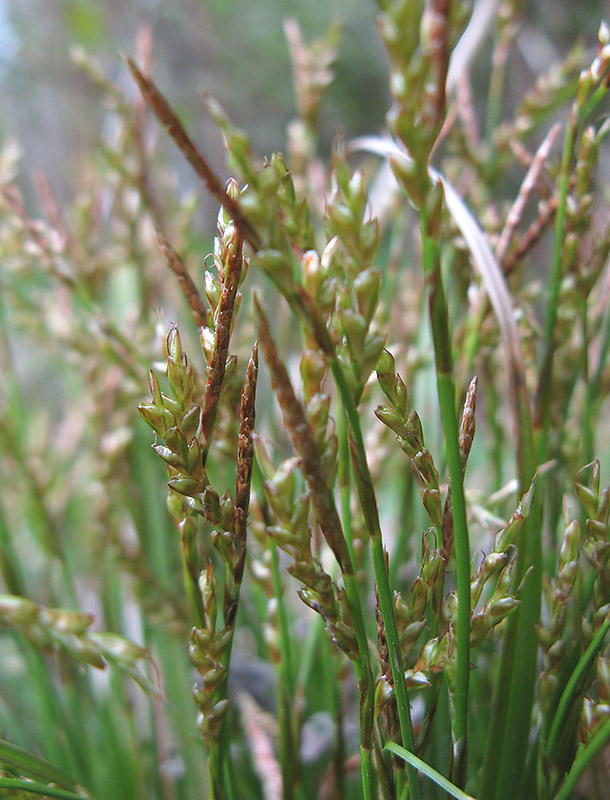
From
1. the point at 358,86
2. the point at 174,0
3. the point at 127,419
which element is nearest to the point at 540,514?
the point at 127,419

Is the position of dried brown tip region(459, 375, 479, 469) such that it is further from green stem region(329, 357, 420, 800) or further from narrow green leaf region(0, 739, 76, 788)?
narrow green leaf region(0, 739, 76, 788)

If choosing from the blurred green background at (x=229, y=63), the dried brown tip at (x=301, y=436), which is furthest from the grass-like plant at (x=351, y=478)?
the blurred green background at (x=229, y=63)

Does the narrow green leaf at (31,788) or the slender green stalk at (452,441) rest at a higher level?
the slender green stalk at (452,441)

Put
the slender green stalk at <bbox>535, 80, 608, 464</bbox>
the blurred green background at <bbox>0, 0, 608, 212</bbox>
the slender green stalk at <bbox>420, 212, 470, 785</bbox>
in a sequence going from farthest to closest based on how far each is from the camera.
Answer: the blurred green background at <bbox>0, 0, 608, 212</bbox>, the slender green stalk at <bbox>535, 80, 608, 464</bbox>, the slender green stalk at <bbox>420, 212, 470, 785</bbox>

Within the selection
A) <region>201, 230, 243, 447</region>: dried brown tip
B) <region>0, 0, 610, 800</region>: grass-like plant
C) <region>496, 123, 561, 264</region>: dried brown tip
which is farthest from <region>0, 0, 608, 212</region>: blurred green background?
<region>201, 230, 243, 447</region>: dried brown tip

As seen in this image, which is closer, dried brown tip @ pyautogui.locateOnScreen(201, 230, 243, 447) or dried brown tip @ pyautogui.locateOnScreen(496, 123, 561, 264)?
dried brown tip @ pyautogui.locateOnScreen(201, 230, 243, 447)

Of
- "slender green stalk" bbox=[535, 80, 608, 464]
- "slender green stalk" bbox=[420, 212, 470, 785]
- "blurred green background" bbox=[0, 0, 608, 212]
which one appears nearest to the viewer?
"slender green stalk" bbox=[420, 212, 470, 785]

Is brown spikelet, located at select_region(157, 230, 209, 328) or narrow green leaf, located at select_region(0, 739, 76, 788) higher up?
brown spikelet, located at select_region(157, 230, 209, 328)

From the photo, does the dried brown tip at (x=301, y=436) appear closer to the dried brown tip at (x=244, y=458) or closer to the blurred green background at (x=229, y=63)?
the dried brown tip at (x=244, y=458)
